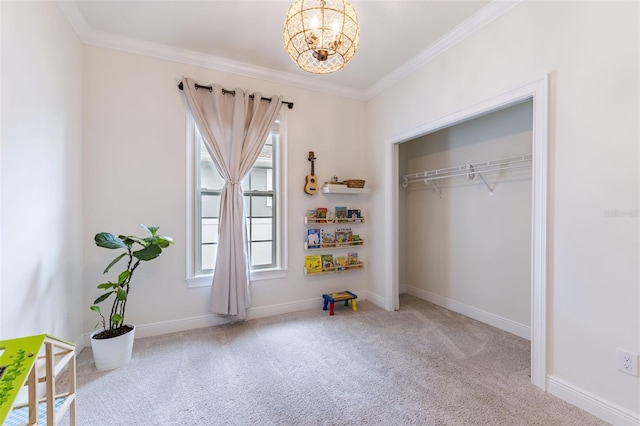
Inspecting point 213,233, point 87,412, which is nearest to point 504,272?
point 213,233

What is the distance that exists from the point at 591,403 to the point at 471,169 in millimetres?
2153

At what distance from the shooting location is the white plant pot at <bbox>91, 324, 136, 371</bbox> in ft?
6.78

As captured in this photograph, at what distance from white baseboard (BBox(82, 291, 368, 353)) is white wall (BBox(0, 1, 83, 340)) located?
46cm

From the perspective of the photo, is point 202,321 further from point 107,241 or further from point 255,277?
point 107,241

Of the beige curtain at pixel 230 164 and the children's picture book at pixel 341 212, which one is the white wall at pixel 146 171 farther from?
the children's picture book at pixel 341 212

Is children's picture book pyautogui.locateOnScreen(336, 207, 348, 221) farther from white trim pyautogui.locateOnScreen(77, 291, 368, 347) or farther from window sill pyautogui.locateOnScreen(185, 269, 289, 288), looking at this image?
white trim pyautogui.locateOnScreen(77, 291, 368, 347)

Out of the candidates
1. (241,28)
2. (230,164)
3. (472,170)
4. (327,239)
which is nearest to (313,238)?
(327,239)

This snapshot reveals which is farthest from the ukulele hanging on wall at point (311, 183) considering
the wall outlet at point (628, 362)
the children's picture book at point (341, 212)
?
the wall outlet at point (628, 362)

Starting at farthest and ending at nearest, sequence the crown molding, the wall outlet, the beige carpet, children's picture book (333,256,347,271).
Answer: children's picture book (333,256,347,271), the crown molding, the beige carpet, the wall outlet

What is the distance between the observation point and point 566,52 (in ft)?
5.75

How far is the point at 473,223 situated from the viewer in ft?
10.4

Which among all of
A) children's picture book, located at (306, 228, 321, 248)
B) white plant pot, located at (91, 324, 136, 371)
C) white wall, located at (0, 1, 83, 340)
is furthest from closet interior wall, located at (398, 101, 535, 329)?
white wall, located at (0, 1, 83, 340)

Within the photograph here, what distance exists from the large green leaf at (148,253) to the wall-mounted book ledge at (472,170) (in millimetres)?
2988

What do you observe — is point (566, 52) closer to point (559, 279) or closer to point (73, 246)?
point (559, 279)
